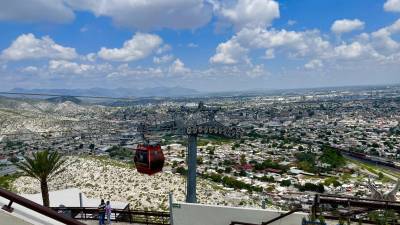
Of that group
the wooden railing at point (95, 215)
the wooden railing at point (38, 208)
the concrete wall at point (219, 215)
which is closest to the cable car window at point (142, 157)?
the wooden railing at point (95, 215)

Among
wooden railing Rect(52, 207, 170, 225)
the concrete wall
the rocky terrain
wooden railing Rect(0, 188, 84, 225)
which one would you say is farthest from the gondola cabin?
the rocky terrain

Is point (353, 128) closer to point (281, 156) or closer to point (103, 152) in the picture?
point (281, 156)

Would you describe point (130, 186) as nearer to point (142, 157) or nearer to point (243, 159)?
point (243, 159)

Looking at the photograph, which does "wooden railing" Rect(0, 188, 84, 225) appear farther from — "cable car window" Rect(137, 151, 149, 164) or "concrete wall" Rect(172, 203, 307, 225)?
"cable car window" Rect(137, 151, 149, 164)

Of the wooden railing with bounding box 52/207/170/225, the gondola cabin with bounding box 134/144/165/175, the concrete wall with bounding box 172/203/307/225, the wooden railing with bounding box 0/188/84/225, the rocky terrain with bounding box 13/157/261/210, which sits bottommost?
the rocky terrain with bounding box 13/157/261/210

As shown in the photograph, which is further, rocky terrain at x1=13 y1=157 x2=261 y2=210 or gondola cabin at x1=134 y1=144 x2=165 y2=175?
rocky terrain at x1=13 y1=157 x2=261 y2=210

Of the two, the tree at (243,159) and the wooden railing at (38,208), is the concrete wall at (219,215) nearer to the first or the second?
the wooden railing at (38,208)
